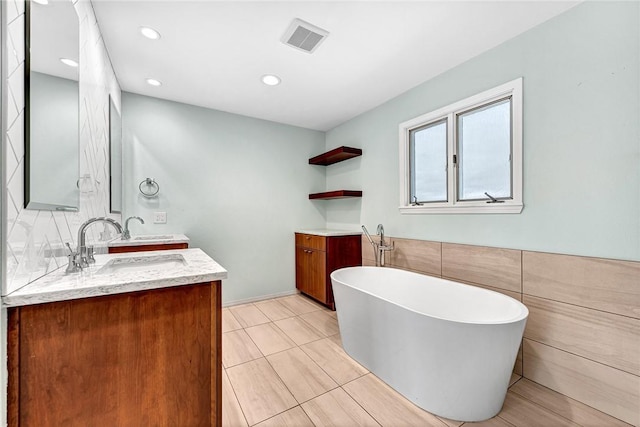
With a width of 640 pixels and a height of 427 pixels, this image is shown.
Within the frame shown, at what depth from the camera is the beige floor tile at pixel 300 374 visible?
1660mm

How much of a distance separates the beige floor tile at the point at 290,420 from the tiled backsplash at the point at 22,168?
1.29 m

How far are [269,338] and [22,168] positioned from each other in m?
2.05

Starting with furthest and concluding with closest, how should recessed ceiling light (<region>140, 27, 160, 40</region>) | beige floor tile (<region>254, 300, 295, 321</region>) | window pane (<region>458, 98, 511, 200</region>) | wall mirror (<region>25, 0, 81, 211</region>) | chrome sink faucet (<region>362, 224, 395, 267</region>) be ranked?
1. beige floor tile (<region>254, 300, 295, 321</region>)
2. chrome sink faucet (<region>362, 224, 395, 267</region>)
3. window pane (<region>458, 98, 511, 200</region>)
4. recessed ceiling light (<region>140, 27, 160, 40</region>)
5. wall mirror (<region>25, 0, 81, 211</region>)

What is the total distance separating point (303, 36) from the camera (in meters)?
1.83

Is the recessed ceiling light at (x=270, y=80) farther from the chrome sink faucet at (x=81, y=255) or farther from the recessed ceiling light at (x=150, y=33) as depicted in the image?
the chrome sink faucet at (x=81, y=255)

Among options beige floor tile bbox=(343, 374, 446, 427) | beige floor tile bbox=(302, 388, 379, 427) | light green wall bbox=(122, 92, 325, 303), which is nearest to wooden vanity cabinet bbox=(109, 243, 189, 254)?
light green wall bbox=(122, 92, 325, 303)

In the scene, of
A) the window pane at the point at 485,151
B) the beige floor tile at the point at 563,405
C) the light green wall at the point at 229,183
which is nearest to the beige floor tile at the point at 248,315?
the light green wall at the point at 229,183

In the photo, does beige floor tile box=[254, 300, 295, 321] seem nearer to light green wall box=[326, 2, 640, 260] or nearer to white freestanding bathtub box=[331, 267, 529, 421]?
white freestanding bathtub box=[331, 267, 529, 421]

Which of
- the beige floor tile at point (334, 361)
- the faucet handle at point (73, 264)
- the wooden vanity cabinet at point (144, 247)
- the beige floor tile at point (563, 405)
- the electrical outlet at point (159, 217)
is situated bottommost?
the beige floor tile at point (334, 361)

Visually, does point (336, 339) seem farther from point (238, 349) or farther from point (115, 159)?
point (115, 159)

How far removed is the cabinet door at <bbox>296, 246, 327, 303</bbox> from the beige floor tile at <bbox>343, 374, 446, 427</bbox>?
4.39ft

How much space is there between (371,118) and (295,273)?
2.28 meters

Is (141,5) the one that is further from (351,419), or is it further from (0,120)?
(351,419)

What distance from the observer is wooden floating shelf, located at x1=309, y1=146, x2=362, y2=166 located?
3.15m
